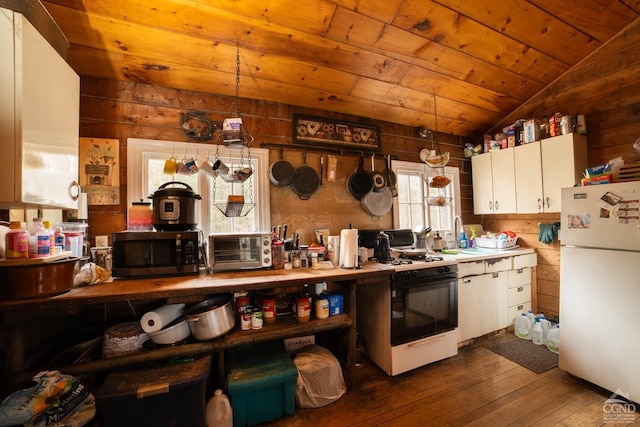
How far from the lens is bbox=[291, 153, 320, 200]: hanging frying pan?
244 centimetres

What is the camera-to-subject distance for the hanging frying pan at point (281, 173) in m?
2.35

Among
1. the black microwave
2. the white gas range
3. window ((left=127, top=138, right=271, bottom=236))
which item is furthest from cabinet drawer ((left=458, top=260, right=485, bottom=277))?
the black microwave

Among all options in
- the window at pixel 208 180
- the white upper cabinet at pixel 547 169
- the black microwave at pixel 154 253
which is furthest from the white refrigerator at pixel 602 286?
the black microwave at pixel 154 253

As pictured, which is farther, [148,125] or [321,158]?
[321,158]

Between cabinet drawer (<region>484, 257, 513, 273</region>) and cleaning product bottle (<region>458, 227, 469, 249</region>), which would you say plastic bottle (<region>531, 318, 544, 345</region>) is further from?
cleaning product bottle (<region>458, 227, 469, 249</region>)

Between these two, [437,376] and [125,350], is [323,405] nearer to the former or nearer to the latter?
[437,376]

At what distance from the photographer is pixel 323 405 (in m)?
1.77

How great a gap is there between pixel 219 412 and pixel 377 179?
2354mm

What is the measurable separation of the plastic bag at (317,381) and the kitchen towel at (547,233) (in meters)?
2.78

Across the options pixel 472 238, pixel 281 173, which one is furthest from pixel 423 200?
pixel 281 173

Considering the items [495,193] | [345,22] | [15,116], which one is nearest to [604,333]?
[495,193]

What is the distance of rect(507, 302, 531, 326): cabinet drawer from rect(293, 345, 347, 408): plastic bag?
218cm

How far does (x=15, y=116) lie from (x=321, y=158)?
79.1 inches

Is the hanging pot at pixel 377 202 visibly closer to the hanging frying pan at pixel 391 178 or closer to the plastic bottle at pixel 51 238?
the hanging frying pan at pixel 391 178
